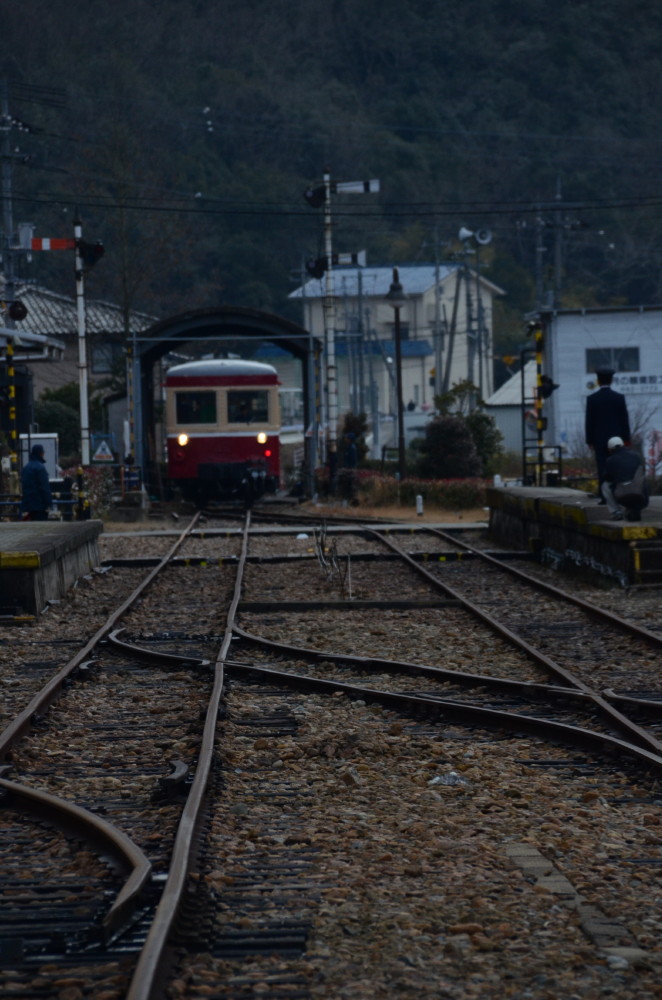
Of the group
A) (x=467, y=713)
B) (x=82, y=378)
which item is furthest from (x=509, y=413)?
(x=467, y=713)

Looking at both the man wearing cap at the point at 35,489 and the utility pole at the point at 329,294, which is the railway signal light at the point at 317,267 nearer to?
the utility pole at the point at 329,294

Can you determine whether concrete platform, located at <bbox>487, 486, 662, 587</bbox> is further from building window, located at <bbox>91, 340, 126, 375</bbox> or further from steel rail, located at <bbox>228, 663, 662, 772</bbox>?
building window, located at <bbox>91, 340, 126, 375</bbox>

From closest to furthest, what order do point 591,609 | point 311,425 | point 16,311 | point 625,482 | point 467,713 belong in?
1. point 467,713
2. point 591,609
3. point 625,482
4. point 16,311
5. point 311,425

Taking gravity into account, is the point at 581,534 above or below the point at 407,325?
below

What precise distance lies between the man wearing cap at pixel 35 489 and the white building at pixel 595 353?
22.9 metres

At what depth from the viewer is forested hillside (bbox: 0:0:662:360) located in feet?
218

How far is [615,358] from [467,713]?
33.8 m

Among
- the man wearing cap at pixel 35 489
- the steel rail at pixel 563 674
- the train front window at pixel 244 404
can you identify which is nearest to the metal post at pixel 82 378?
the train front window at pixel 244 404

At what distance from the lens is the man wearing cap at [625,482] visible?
47.1 feet

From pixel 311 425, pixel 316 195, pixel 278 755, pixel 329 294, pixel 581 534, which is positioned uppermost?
pixel 316 195

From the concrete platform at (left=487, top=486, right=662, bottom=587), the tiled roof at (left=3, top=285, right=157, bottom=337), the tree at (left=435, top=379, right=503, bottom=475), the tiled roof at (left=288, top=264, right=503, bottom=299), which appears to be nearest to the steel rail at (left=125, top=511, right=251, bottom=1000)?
the concrete platform at (left=487, top=486, right=662, bottom=587)

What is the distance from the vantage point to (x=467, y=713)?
7637 millimetres

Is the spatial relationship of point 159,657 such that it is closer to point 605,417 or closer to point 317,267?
point 605,417

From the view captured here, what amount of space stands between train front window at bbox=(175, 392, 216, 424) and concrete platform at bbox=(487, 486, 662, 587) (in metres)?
9.75
